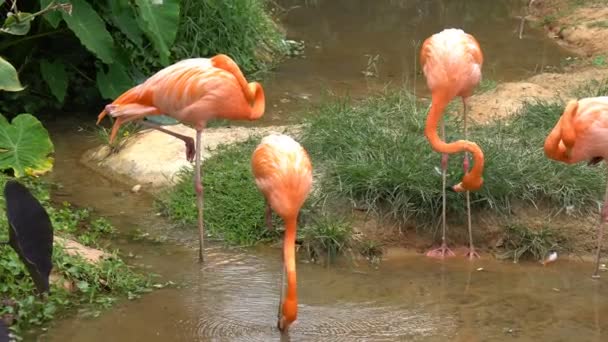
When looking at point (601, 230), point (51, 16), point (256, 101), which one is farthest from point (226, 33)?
point (601, 230)

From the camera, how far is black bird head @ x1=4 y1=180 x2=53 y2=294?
2.60 m

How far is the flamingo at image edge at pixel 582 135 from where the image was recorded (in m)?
4.86

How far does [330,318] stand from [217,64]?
59.9 inches

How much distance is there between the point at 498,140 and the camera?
5.91 meters

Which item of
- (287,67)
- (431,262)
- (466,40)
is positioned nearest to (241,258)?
(431,262)

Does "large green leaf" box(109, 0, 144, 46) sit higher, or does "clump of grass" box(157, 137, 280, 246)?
"large green leaf" box(109, 0, 144, 46)

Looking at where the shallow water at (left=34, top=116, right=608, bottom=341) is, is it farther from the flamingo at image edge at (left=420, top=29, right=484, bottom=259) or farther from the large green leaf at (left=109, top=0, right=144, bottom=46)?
the large green leaf at (left=109, top=0, right=144, bottom=46)

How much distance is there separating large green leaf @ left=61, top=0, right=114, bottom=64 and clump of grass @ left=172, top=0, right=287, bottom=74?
Answer: 4.70ft

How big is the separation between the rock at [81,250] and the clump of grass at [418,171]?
1.35 meters

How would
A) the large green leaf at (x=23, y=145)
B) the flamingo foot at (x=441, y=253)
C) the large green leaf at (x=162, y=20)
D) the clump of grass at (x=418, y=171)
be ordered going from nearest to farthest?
the flamingo foot at (x=441, y=253), the clump of grass at (x=418, y=171), the large green leaf at (x=23, y=145), the large green leaf at (x=162, y=20)

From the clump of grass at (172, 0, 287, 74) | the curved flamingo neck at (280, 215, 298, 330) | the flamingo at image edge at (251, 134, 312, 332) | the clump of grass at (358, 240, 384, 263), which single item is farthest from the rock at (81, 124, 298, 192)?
the curved flamingo neck at (280, 215, 298, 330)

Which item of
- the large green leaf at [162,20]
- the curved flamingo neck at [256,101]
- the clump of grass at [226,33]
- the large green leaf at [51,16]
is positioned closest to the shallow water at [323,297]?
the curved flamingo neck at [256,101]

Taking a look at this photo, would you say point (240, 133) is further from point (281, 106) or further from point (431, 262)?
point (431, 262)

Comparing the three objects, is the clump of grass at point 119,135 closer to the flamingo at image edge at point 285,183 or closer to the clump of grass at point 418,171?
the clump of grass at point 418,171
